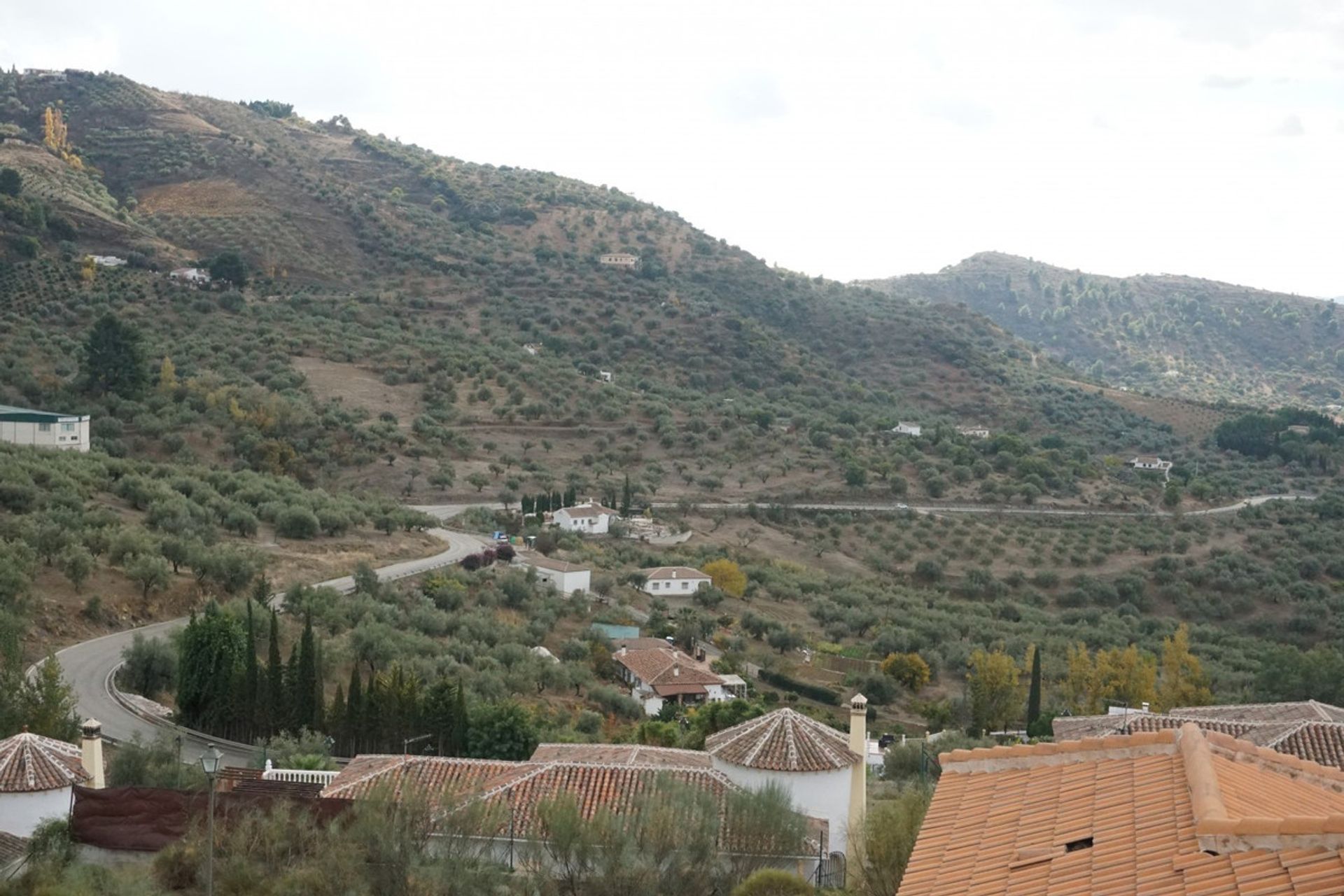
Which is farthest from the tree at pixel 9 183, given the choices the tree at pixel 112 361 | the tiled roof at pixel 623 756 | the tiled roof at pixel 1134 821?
the tiled roof at pixel 1134 821

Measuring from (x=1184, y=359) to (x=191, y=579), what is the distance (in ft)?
481

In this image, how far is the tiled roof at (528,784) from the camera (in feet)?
45.1

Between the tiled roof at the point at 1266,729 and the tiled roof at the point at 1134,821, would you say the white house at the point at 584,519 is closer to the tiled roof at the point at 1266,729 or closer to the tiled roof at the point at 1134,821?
the tiled roof at the point at 1266,729

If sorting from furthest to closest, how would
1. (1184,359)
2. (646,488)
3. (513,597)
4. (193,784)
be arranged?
(1184,359) → (646,488) → (513,597) → (193,784)

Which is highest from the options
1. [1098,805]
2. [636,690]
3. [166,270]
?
[166,270]

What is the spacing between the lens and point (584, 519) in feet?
166

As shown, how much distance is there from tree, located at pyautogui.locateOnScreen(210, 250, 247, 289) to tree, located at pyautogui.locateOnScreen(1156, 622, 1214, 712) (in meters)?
55.5

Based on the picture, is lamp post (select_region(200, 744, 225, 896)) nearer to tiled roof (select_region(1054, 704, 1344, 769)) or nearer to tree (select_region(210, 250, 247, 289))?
tiled roof (select_region(1054, 704, 1344, 769))

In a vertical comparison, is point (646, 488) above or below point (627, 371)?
below

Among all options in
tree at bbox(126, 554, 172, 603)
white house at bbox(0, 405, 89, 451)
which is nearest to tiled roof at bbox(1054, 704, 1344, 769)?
tree at bbox(126, 554, 172, 603)

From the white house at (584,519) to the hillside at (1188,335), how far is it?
91.1 metres

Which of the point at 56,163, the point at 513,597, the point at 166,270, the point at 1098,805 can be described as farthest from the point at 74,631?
the point at 56,163

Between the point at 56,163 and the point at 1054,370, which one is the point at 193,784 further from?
the point at 1054,370

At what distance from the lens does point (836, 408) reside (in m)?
75.8
